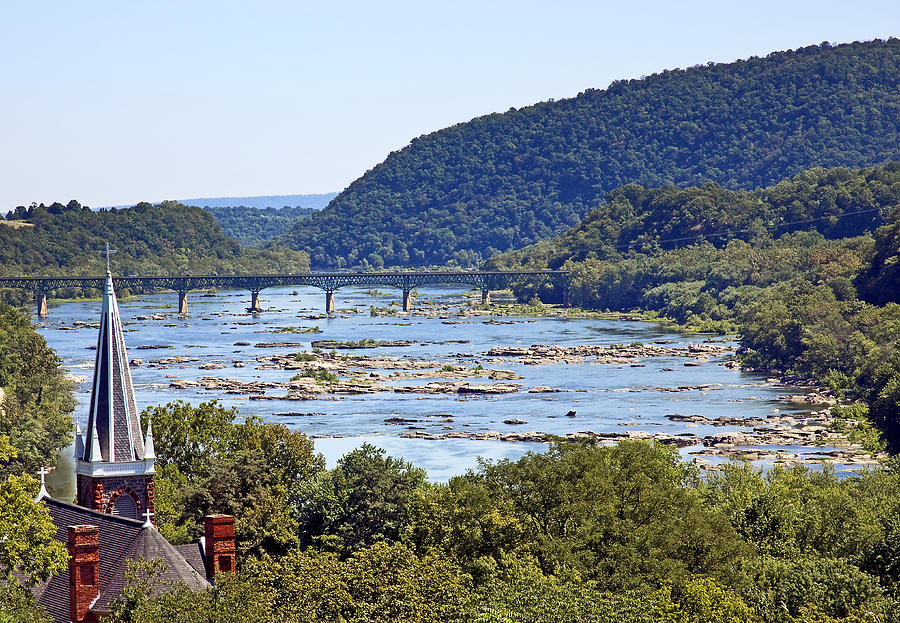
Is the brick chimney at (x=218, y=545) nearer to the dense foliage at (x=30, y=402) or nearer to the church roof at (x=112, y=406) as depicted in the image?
the church roof at (x=112, y=406)

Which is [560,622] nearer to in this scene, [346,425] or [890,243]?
[346,425]

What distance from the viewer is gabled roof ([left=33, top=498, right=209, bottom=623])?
3152 cm

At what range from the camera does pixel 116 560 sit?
1257 inches

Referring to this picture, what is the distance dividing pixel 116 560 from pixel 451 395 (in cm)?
7456

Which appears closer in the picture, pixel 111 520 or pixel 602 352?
pixel 111 520

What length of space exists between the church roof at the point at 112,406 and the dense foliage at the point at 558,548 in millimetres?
4310

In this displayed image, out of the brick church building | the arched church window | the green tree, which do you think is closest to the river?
the green tree

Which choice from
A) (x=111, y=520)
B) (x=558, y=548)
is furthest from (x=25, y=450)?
(x=558, y=548)

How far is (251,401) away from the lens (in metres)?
101

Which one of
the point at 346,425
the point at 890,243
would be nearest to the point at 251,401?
the point at 346,425

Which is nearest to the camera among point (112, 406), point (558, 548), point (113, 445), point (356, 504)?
point (113, 445)

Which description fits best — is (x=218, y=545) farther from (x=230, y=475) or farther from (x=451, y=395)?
(x=451, y=395)

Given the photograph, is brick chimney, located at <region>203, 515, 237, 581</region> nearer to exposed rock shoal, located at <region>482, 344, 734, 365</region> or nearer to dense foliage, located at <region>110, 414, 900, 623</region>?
dense foliage, located at <region>110, 414, 900, 623</region>

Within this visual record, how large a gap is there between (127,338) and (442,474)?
89.6 m
